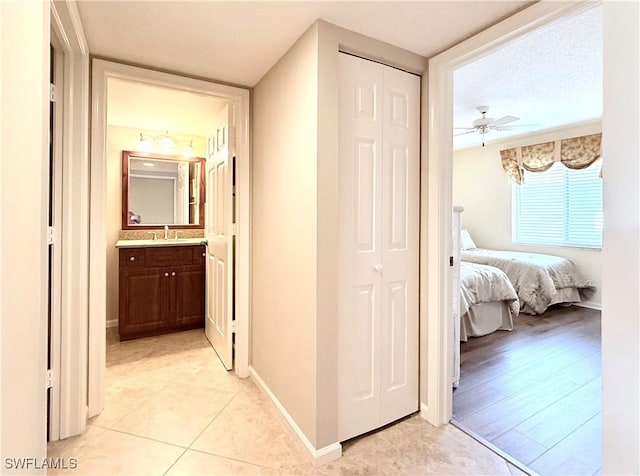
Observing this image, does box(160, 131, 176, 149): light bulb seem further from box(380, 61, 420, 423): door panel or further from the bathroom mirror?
box(380, 61, 420, 423): door panel

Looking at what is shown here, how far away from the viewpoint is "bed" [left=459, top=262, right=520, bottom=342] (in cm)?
314

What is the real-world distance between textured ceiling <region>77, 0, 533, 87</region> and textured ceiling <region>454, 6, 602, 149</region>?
1.19 ft

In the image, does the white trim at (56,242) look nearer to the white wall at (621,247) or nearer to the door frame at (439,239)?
the door frame at (439,239)

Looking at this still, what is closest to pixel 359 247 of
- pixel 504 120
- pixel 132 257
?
pixel 132 257

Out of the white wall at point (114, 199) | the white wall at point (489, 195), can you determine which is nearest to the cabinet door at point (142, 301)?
the white wall at point (114, 199)

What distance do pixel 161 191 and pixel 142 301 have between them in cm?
129

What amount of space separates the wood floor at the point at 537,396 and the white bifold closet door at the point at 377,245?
1.61 ft

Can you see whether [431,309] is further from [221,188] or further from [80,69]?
[80,69]

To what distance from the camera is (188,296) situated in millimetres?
3391

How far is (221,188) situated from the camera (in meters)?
2.72

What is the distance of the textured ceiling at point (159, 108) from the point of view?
2598 millimetres

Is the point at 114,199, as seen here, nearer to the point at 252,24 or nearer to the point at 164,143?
the point at 164,143

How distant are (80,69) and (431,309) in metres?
2.39

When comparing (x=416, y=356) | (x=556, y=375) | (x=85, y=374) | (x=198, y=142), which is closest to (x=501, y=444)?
(x=416, y=356)
